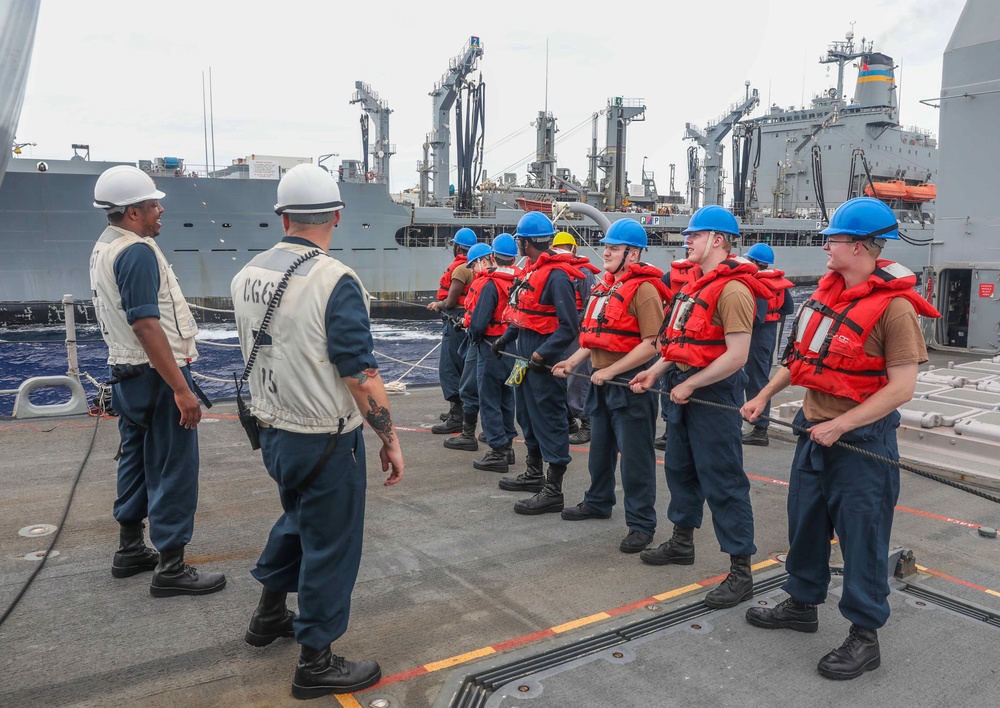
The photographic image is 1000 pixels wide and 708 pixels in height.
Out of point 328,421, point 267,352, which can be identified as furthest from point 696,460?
point 267,352

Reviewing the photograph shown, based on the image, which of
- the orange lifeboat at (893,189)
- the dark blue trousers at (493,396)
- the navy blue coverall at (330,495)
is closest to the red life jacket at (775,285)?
the dark blue trousers at (493,396)

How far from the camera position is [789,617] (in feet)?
9.48

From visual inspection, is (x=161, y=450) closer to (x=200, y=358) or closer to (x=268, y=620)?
(x=268, y=620)

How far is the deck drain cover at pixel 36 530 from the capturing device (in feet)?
12.5

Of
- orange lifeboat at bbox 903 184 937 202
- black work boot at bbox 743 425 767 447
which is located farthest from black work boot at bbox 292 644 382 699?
orange lifeboat at bbox 903 184 937 202

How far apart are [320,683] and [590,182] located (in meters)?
39.6

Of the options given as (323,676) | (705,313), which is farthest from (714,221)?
(323,676)

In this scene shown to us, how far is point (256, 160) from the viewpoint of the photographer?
27625 mm

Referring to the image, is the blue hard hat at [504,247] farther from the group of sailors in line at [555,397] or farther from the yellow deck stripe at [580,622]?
the yellow deck stripe at [580,622]

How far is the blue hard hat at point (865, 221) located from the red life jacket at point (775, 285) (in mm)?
1557

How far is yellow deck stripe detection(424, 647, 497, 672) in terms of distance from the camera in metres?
2.60

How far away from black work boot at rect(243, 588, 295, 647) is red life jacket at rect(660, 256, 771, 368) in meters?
2.10

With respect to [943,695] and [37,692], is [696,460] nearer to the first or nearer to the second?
[943,695]

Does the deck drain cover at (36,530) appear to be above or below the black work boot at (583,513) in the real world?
above
